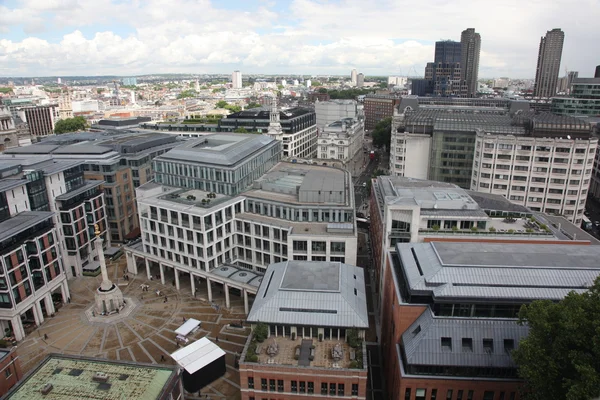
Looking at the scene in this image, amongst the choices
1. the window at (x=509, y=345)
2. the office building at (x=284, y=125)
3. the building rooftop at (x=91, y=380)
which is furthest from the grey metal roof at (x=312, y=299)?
the office building at (x=284, y=125)

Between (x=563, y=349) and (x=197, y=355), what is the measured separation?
163 ft

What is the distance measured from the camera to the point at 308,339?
57656 mm

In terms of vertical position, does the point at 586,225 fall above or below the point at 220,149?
Answer: below

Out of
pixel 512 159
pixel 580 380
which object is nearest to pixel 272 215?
pixel 580 380

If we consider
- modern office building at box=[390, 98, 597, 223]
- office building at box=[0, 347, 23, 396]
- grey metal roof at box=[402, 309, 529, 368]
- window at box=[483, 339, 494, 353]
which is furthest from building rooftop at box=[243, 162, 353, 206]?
office building at box=[0, 347, 23, 396]

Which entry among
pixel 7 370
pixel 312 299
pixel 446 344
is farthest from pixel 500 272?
pixel 7 370

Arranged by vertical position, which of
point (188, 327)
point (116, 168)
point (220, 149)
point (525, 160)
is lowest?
point (188, 327)

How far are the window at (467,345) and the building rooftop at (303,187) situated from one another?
42.6 metres

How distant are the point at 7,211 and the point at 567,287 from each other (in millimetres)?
98702

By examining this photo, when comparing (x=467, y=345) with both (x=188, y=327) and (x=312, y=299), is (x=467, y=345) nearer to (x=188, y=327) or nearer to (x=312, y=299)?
(x=312, y=299)

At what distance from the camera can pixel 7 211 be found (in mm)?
81625

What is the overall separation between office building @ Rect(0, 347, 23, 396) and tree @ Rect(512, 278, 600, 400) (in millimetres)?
66503

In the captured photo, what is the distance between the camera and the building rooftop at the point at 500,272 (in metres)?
53.9

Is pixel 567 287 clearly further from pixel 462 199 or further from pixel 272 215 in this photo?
pixel 272 215
